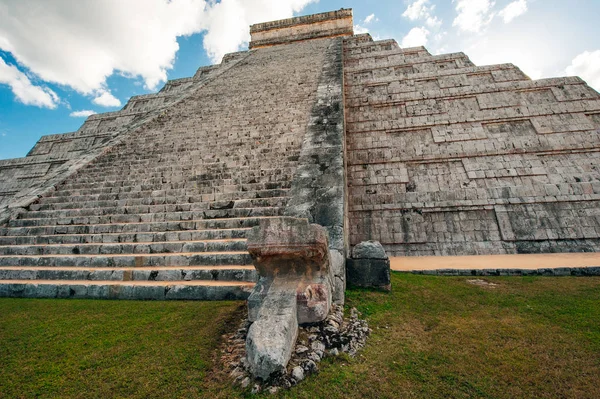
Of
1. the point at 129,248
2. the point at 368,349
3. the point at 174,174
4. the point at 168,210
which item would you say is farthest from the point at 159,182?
the point at 368,349

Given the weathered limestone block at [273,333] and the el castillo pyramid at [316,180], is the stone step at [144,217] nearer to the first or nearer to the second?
the el castillo pyramid at [316,180]

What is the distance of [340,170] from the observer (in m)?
5.33

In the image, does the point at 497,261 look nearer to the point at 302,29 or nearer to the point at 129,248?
the point at 129,248

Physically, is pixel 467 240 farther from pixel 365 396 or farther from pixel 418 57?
pixel 418 57

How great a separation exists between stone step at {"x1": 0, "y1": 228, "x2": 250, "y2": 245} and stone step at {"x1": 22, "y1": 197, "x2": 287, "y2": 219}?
77cm

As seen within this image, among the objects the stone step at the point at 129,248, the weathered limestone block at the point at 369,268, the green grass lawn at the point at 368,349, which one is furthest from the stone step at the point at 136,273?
the weathered limestone block at the point at 369,268

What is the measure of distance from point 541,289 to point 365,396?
3733 mm

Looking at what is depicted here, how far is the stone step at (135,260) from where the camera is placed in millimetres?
4461

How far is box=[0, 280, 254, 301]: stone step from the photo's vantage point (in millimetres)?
3854

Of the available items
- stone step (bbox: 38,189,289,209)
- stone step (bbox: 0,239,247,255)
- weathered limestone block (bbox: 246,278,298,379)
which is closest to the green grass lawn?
weathered limestone block (bbox: 246,278,298,379)

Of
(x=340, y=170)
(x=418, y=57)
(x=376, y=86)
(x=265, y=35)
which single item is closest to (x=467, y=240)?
(x=340, y=170)

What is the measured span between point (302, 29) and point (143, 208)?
62.8 ft

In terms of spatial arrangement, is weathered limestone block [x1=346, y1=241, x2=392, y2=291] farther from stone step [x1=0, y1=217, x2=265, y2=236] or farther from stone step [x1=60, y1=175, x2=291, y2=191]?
stone step [x1=60, y1=175, x2=291, y2=191]

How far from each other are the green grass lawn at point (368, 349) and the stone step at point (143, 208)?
8.13ft
